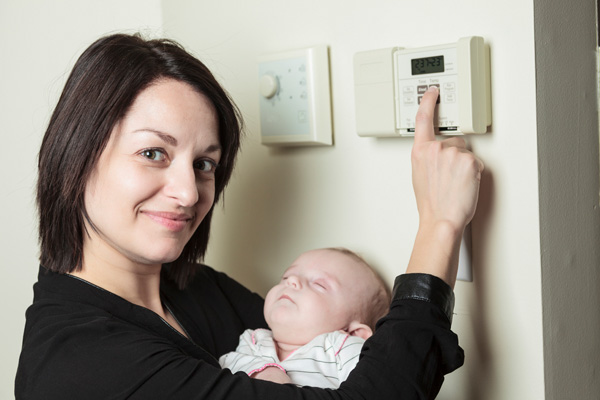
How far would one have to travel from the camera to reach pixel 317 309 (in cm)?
117

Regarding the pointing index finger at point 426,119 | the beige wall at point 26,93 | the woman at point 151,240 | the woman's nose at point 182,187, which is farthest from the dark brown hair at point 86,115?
the beige wall at point 26,93

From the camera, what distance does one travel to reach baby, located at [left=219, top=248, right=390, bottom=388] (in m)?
1.16

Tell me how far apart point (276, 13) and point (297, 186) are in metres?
0.35

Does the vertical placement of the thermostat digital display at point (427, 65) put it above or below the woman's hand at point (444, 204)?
above

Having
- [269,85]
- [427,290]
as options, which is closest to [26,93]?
[269,85]

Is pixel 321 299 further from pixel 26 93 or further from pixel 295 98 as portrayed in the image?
pixel 26 93

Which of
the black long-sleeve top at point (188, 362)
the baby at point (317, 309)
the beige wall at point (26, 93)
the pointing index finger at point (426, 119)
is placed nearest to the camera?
the black long-sleeve top at point (188, 362)

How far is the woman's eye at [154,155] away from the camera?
1083 millimetres

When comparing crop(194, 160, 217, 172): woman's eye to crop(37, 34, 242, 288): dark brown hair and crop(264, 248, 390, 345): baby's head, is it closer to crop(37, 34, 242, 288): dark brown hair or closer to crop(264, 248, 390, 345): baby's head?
crop(37, 34, 242, 288): dark brown hair

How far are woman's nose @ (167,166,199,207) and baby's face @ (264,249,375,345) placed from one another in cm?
25

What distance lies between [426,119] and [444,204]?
0.14 metres

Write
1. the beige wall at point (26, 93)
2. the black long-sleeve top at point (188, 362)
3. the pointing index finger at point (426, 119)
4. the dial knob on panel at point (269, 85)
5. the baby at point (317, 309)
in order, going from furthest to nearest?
1. the beige wall at point (26, 93)
2. the dial knob on panel at point (269, 85)
3. the baby at point (317, 309)
4. the pointing index finger at point (426, 119)
5. the black long-sleeve top at point (188, 362)

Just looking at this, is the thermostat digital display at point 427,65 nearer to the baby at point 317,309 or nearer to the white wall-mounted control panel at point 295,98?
the white wall-mounted control panel at point 295,98

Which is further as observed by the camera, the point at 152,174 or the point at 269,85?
the point at 269,85
